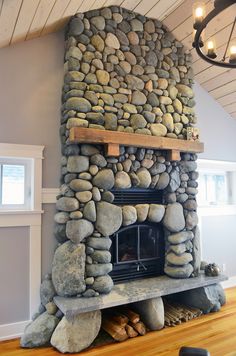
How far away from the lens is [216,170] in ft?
14.4

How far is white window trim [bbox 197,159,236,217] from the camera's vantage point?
4109 mm

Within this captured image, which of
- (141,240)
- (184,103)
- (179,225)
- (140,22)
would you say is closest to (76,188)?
(141,240)

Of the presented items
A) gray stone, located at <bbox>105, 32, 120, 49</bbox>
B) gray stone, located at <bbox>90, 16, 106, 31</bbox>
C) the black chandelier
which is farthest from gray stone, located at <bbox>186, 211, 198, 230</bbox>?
gray stone, located at <bbox>90, 16, 106, 31</bbox>

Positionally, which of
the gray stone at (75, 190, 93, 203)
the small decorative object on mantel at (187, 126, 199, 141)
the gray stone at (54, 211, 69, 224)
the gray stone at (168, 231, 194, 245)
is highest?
the small decorative object on mantel at (187, 126, 199, 141)

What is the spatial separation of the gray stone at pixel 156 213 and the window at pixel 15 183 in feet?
4.46

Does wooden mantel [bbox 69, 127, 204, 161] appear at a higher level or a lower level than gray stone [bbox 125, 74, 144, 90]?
lower

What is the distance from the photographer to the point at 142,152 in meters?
3.24

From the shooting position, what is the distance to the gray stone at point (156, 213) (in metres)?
3.28

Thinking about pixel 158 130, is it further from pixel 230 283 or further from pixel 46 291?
pixel 230 283

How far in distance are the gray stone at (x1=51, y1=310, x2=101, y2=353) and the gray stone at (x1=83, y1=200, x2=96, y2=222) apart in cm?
89

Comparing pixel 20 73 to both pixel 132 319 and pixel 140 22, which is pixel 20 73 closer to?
pixel 140 22

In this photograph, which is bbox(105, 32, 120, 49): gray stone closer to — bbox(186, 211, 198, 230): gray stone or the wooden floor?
bbox(186, 211, 198, 230): gray stone

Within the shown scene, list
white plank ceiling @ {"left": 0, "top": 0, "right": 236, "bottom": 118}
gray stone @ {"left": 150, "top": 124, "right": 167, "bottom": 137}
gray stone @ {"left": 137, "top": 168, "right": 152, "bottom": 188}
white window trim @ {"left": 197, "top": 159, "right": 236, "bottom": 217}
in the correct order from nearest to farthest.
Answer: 1. white plank ceiling @ {"left": 0, "top": 0, "right": 236, "bottom": 118}
2. gray stone @ {"left": 137, "top": 168, "right": 152, "bottom": 188}
3. gray stone @ {"left": 150, "top": 124, "right": 167, "bottom": 137}
4. white window trim @ {"left": 197, "top": 159, "right": 236, "bottom": 217}

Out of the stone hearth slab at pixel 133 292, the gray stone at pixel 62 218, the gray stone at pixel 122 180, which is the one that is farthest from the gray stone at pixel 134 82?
the stone hearth slab at pixel 133 292
